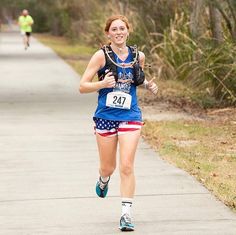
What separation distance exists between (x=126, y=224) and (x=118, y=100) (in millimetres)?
1000

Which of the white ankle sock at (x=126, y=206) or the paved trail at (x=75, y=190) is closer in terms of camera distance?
the white ankle sock at (x=126, y=206)

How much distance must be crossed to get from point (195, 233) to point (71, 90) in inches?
527

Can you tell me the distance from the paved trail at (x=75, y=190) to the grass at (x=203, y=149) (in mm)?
161

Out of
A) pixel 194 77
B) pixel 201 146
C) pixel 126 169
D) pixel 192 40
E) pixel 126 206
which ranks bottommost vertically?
pixel 194 77

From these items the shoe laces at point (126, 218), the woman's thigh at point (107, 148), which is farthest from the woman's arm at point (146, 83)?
→ the shoe laces at point (126, 218)

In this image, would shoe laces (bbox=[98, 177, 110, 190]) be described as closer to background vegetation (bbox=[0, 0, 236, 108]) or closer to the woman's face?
the woman's face

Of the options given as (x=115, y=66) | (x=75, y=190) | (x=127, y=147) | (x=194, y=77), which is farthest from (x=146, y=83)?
(x=194, y=77)

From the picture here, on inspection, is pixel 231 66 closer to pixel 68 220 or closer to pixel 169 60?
pixel 169 60

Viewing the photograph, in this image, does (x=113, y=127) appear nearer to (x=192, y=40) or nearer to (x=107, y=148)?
(x=107, y=148)

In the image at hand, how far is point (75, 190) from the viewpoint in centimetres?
827

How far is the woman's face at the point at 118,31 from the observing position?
668cm

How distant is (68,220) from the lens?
23.0 feet

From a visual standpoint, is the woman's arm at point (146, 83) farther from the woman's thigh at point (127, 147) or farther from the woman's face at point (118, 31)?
the woman's thigh at point (127, 147)

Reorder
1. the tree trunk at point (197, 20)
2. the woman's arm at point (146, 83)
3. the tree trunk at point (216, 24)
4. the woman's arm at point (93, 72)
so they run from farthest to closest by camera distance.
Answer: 1. the tree trunk at point (197, 20)
2. the tree trunk at point (216, 24)
3. the woman's arm at point (146, 83)
4. the woman's arm at point (93, 72)
